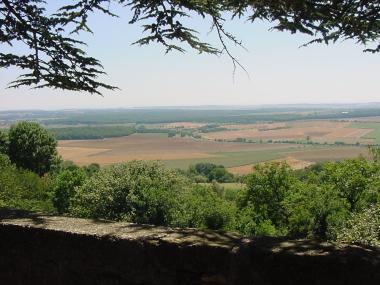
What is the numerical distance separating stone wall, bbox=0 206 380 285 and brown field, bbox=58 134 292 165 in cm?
7684

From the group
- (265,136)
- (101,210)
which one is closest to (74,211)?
(101,210)

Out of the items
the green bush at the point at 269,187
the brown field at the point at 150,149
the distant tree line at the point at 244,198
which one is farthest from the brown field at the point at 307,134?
the distant tree line at the point at 244,198

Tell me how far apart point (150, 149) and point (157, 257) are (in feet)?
322

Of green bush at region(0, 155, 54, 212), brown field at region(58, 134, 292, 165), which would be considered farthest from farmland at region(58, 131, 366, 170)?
green bush at region(0, 155, 54, 212)

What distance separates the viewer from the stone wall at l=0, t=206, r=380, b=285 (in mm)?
2639

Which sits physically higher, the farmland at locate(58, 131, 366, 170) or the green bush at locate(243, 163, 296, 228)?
the green bush at locate(243, 163, 296, 228)

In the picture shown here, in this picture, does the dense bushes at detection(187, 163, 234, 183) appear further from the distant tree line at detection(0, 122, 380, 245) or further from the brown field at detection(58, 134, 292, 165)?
the distant tree line at detection(0, 122, 380, 245)

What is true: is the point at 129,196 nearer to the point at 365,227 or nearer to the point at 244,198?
the point at 244,198

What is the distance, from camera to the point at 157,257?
300 cm

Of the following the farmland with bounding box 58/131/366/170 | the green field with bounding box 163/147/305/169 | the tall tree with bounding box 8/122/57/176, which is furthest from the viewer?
the green field with bounding box 163/147/305/169

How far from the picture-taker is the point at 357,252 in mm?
2641

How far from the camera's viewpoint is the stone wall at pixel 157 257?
2.64 metres

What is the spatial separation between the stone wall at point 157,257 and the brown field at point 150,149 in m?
76.8

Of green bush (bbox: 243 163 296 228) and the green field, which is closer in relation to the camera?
green bush (bbox: 243 163 296 228)
